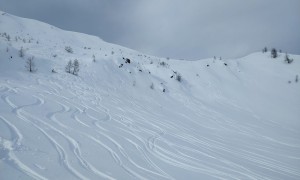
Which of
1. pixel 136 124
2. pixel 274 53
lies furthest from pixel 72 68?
pixel 274 53

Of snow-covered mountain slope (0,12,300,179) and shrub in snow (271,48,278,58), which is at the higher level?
shrub in snow (271,48,278,58)

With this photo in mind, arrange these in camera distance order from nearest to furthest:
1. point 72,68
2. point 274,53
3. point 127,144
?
point 127,144
point 72,68
point 274,53

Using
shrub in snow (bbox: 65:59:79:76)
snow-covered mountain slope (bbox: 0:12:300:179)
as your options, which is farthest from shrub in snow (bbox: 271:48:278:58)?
shrub in snow (bbox: 65:59:79:76)

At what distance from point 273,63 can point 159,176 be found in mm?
17785

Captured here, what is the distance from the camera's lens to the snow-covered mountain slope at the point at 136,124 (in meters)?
3.24

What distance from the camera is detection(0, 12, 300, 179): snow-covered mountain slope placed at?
10.6ft

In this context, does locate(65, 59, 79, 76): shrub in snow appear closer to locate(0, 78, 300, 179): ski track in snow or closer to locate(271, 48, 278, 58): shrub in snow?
locate(0, 78, 300, 179): ski track in snow

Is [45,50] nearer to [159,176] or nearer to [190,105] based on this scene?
[190,105]

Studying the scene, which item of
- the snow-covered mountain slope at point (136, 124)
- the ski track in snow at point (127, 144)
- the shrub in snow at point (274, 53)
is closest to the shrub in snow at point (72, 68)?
the snow-covered mountain slope at point (136, 124)

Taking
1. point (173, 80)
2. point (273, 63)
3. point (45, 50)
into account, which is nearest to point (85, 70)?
point (45, 50)

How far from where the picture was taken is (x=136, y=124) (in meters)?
5.83

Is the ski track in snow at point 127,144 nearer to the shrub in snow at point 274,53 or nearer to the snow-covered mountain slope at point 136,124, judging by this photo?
the snow-covered mountain slope at point 136,124

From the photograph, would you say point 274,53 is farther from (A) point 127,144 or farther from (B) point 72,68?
(A) point 127,144

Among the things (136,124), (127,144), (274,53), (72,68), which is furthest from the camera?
(274,53)
